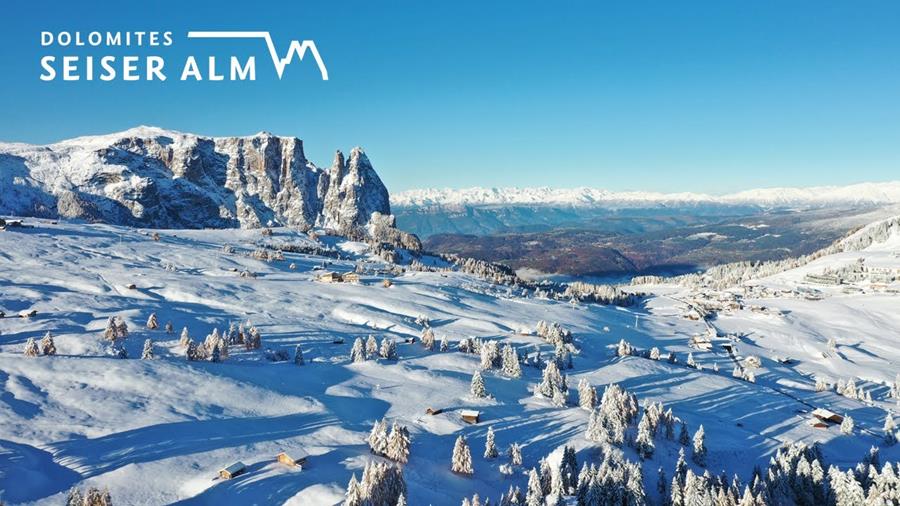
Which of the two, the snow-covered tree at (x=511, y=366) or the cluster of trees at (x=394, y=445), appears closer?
the cluster of trees at (x=394, y=445)

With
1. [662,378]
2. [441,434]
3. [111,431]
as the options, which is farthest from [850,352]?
[111,431]

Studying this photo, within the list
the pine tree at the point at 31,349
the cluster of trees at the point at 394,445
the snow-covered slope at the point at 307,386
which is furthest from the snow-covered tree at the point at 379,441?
the pine tree at the point at 31,349

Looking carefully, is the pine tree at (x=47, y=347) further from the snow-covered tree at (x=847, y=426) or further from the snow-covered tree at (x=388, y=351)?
the snow-covered tree at (x=847, y=426)

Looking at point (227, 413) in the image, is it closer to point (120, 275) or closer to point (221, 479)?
point (221, 479)

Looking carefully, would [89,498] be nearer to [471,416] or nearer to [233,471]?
[233,471]

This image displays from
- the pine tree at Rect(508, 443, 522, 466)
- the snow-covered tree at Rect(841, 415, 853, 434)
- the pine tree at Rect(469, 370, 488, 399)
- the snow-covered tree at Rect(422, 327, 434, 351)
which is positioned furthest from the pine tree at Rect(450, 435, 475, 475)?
the snow-covered tree at Rect(841, 415, 853, 434)

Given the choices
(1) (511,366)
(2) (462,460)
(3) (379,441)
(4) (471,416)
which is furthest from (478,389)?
(3) (379,441)

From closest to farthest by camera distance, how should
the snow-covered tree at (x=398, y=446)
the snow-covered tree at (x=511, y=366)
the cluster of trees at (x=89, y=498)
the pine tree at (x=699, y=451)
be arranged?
the cluster of trees at (x=89, y=498) < the snow-covered tree at (x=398, y=446) < the pine tree at (x=699, y=451) < the snow-covered tree at (x=511, y=366)
